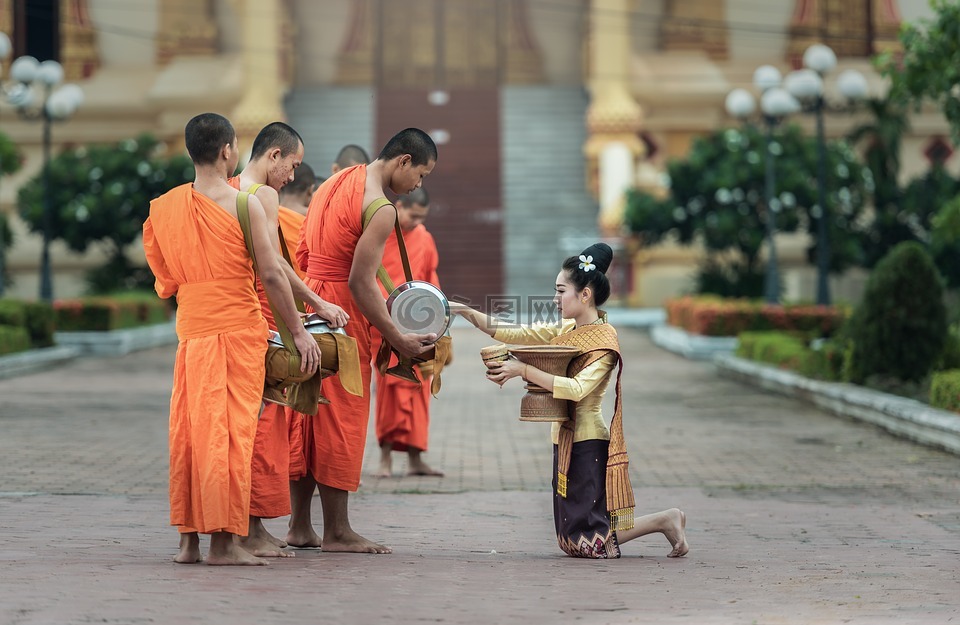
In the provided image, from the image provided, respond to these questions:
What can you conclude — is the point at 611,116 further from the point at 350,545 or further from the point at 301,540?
the point at 350,545

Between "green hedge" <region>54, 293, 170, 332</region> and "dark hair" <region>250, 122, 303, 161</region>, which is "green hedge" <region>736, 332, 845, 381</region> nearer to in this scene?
"dark hair" <region>250, 122, 303, 161</region>

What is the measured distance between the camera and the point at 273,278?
645 cm

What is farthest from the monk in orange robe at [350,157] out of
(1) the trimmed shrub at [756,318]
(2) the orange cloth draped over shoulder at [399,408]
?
(1) the trimmed shrub at [756,318]

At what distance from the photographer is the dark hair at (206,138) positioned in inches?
256

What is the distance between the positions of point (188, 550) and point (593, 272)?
210 centimetres

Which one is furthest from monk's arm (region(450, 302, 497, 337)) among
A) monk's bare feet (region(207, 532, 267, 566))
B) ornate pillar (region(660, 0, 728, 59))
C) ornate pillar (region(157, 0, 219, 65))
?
ornate pillar (region(157, 0, 219, 65))

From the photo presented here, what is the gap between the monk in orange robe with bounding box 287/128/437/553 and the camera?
6.89m

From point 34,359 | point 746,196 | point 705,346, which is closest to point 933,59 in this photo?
point 705,346

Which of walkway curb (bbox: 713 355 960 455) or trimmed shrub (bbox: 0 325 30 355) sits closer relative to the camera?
walkway curb (bbox: 713 355 960 455)

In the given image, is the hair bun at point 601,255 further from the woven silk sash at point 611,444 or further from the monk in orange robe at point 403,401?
the monk in orange robe at point 403,401

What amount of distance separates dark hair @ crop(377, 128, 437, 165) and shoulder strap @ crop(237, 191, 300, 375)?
2.58 ft

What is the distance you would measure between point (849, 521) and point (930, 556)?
3.84ft

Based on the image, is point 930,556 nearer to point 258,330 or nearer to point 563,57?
point 258,330

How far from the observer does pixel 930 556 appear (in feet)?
23.1
